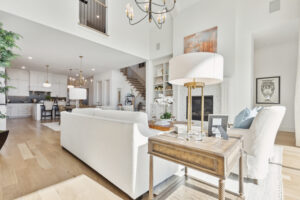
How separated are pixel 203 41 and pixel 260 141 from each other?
3731 mm

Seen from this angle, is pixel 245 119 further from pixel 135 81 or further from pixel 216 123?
pixel 135 81

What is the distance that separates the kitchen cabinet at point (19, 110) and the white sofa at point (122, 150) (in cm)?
799

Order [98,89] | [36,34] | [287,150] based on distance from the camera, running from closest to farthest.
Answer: [287,150] → [36,34] → [98,89]

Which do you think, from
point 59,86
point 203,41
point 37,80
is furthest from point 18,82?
point 203,41

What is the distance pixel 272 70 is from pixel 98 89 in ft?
29.0

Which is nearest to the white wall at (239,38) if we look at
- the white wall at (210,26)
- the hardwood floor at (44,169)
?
the white wall at (210,26)

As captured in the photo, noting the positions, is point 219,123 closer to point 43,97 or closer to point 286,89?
point 286,89

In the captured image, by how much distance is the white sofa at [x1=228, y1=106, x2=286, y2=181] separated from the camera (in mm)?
1526

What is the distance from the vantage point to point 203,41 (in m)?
4.38

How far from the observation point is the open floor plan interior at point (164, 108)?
1144 mm

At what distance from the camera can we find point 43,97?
8.62 metres

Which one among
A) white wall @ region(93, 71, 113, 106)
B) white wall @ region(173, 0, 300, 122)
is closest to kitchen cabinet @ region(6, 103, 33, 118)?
white wall @ region(93, 71, 113, 106)

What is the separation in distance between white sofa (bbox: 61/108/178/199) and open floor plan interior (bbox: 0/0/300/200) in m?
0.01

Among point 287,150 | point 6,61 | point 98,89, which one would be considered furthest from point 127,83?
point 287,150
